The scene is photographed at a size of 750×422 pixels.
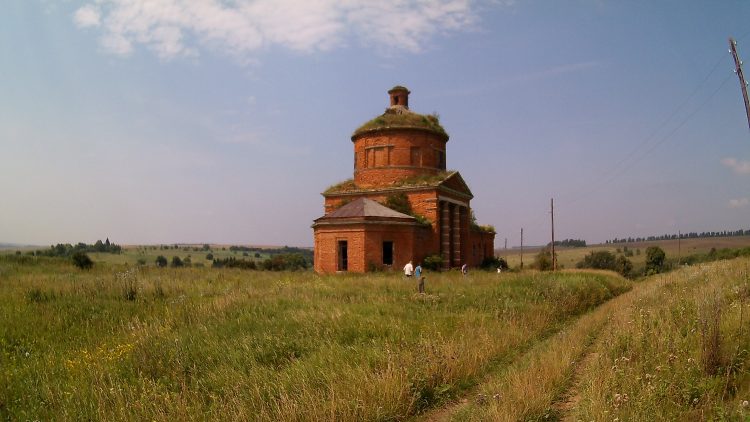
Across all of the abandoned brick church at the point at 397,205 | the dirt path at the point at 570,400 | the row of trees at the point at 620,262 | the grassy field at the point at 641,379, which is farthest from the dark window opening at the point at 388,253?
the row of trees at the point at 620,262

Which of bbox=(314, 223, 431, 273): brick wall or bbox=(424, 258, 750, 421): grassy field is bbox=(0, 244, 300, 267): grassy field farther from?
bbox=(424, 258, 750, 421): grassy field

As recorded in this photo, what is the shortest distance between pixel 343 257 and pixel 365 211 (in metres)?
2.83

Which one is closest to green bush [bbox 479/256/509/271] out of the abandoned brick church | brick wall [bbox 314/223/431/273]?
the abandoned brick church

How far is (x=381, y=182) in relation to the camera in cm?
2853

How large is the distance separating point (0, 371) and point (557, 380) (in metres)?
7.85

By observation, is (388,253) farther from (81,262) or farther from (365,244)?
(81,262)

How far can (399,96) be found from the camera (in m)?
31.2

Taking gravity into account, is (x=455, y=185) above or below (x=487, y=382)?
above

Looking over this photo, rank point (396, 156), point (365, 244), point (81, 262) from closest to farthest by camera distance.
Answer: point (365, 244)
point (81, 262)
point (396, 156)

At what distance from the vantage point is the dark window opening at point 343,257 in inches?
949

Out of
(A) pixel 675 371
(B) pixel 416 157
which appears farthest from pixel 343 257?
(A) pixel 675 371

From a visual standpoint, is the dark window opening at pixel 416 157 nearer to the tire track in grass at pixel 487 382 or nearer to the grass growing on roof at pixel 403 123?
the grass growing on roof at pixel 403 123

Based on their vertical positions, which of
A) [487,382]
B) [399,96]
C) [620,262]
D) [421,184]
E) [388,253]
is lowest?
[620,262]

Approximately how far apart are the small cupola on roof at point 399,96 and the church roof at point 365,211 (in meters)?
9.20
